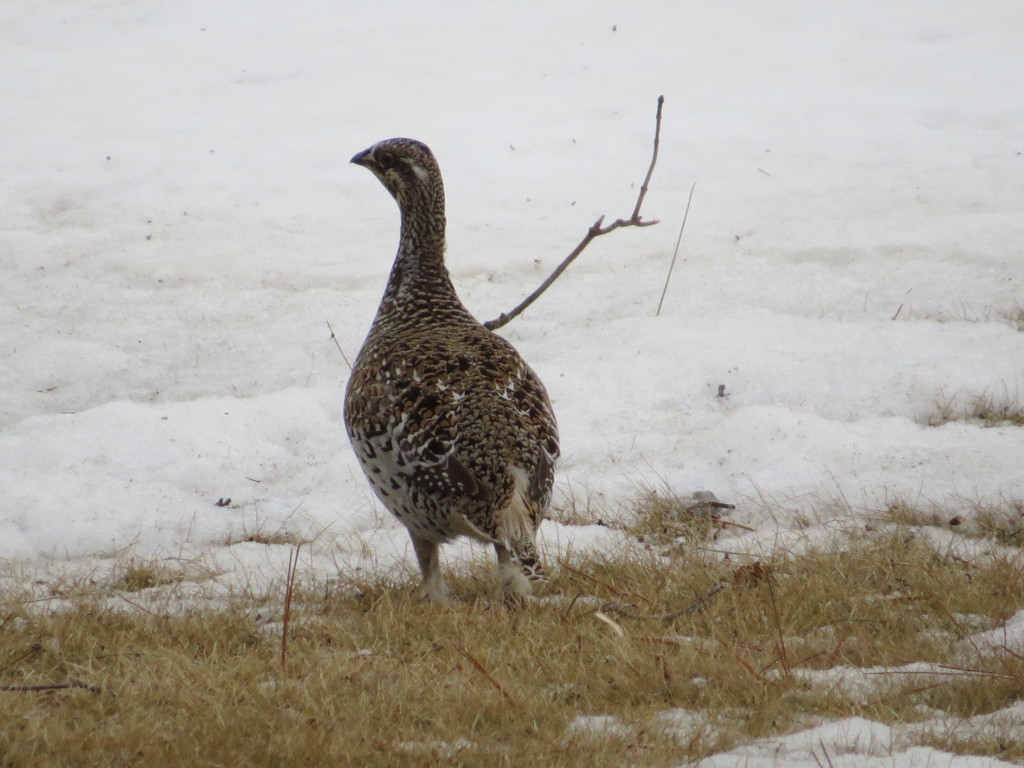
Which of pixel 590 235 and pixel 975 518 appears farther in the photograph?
pixel 590 235

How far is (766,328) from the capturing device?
26.7 feet

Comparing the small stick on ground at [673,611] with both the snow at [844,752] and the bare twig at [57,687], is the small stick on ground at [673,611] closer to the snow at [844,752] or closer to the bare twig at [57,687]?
the snow at [844,752]

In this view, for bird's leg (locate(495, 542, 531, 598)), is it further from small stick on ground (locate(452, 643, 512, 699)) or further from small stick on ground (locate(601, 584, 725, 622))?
small stick on ground (locate(452, 643, 512, 699))

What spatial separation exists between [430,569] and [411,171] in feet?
7.24

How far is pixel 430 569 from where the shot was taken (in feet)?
17.0

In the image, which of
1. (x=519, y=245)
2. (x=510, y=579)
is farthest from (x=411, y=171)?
(x=519, y=245)

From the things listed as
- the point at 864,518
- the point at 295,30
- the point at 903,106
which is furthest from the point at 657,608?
the point at 295,30

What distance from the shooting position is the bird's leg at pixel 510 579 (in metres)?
4.75

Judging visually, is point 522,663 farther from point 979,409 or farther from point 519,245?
point 519,245

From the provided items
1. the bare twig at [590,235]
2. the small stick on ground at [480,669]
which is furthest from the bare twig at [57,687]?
the bare twig at [590,235]

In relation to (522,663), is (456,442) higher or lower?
higher

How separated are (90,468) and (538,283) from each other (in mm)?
3785

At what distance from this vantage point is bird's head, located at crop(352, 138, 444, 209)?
6.09m

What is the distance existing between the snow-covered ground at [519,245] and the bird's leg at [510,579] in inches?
43.2
